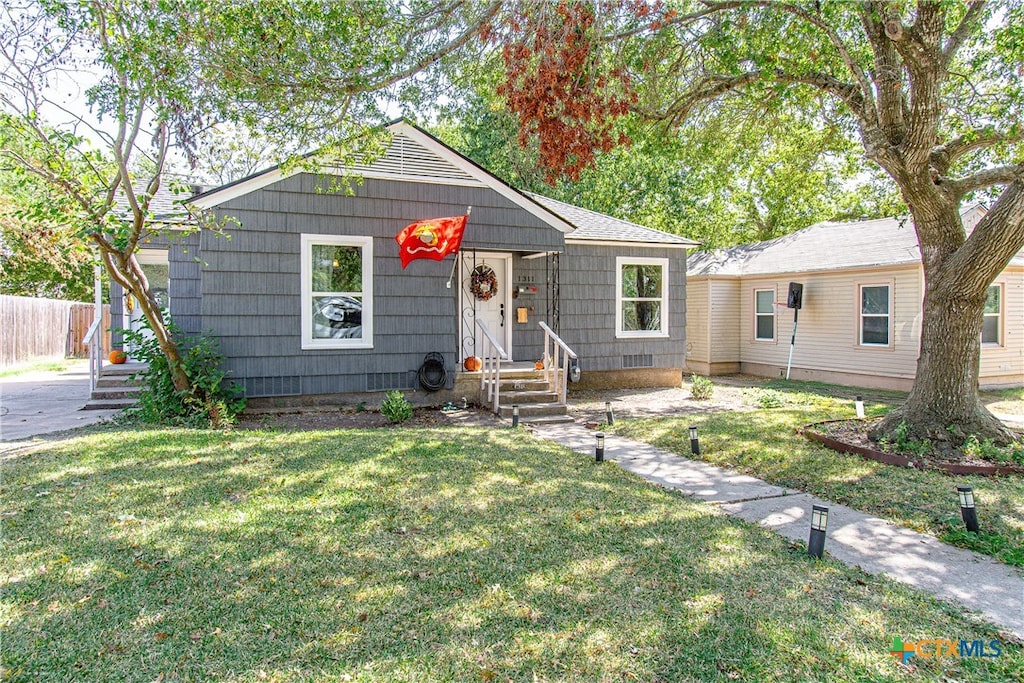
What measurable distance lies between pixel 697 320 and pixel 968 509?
12.5m

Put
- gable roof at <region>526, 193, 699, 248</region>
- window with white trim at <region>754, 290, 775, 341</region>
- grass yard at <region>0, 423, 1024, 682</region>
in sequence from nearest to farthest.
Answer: grass yard at <region>0, 423, 1024, 682</region>
gable roof at <region>526, 193, 699, 248</region>
window with white trim at <region>754, 290, 775, 341</region>

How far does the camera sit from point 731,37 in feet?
26.2

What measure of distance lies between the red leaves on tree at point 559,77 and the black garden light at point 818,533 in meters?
4.64

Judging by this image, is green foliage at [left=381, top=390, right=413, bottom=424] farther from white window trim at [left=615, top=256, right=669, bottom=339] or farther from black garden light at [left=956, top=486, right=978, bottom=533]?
black garden light at [left=956, top=486, right=978, bottom=533]

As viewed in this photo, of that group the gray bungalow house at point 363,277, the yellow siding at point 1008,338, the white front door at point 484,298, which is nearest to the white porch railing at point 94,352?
the gray bungalow house at point 363,277

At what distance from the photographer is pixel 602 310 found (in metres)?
12.8

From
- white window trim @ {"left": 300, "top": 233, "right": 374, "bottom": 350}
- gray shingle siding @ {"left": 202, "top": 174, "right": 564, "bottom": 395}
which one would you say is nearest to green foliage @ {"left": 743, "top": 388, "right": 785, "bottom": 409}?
gray shingle siding @ {"left": 202, "top": 174, "right": 564, "bottom": 395}

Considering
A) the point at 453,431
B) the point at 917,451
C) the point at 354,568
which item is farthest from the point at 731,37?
the point at 354,568

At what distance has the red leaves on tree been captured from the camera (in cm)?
661

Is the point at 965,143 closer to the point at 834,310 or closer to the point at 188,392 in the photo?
the point at 834,310

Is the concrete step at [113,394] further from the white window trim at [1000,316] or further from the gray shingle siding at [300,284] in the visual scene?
the white window trim at [1000,316]

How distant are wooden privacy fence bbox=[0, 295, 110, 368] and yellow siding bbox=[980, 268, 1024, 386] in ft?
71.1

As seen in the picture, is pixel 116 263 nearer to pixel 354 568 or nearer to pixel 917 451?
pixel 354 568

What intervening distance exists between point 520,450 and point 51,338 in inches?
769
